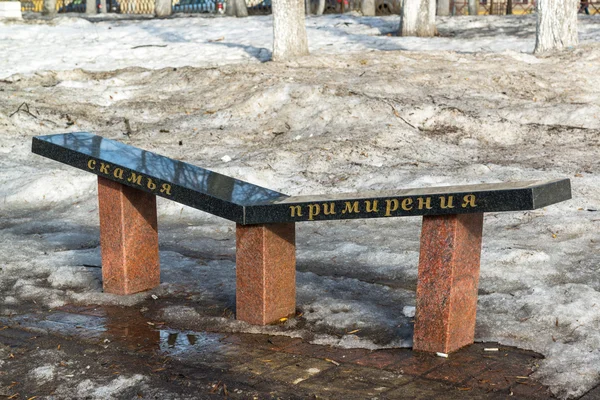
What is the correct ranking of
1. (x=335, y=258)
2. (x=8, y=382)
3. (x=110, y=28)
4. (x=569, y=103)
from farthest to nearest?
(x=110, y=28), (x=569, y=103), (x=335, y=258), (x=8, y=382)

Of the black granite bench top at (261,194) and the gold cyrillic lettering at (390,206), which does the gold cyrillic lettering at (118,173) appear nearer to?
the black granite bench top at (261,194)

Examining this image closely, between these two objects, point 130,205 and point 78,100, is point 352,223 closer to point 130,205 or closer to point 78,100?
point 130,205

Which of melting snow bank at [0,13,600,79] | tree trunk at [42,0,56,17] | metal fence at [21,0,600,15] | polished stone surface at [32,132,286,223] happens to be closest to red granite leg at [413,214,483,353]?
polished stone surface at [32,132,286,223]

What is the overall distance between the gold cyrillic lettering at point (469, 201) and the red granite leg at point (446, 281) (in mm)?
151

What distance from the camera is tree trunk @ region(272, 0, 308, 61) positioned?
13977mm

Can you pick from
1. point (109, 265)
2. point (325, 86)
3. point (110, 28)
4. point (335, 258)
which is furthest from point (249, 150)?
point (110, 28)

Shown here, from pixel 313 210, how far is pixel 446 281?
2.65ft

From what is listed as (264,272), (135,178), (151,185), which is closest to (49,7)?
(135,178)

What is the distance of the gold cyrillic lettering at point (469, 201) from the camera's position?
4383 millimetres

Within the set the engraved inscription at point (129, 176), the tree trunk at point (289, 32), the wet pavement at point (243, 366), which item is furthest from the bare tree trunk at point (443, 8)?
the wet pavement at point (243, 366)

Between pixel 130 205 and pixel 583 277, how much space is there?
10.0 feet

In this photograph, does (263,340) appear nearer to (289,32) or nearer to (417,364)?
(417,364)

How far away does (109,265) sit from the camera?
594 centimetres

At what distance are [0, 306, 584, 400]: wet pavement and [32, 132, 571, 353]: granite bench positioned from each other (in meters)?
0.26
